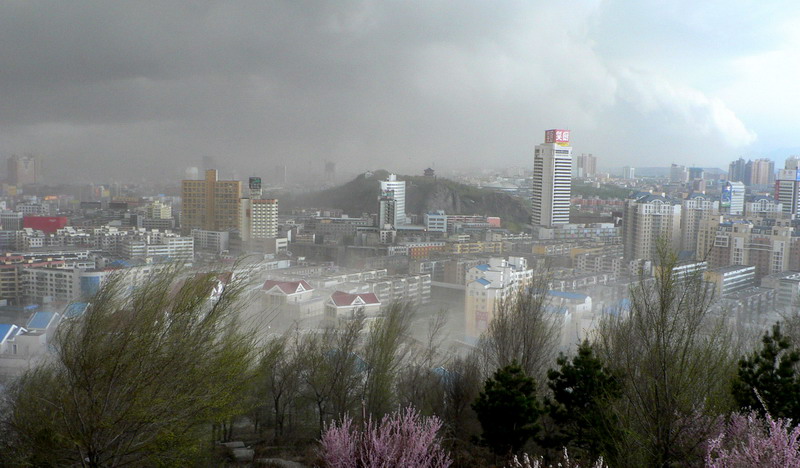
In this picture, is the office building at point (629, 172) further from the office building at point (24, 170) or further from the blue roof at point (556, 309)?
the office building at point (24, 170)

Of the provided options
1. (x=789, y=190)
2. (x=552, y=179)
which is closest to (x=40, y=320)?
(x=552, y=179)

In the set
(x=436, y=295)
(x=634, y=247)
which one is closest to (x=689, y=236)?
(x=634, y=247)

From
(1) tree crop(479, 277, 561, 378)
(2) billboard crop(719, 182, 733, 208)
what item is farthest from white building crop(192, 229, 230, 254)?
(2) billboard crop(719, 182, 733, 208)

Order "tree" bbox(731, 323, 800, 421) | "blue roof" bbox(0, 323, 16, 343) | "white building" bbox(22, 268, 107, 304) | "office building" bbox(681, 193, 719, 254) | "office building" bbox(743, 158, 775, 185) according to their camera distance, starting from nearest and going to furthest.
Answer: "tree" bbox(731, 323, 800, 421) < "blue roof" bbox(0, 323, 16, 343) < "white building" bbox(22, 268, 107, 304) < "office building" bbox(681, 193, 719, 254) < "office building" bbox(743, 158, 775, 185)

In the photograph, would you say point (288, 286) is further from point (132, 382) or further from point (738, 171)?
point (738, 171)

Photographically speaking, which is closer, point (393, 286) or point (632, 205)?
→ point (393, 286)

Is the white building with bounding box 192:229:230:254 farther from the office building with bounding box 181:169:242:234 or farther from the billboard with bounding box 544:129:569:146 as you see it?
the billboard with bounding box 544:129:569:146

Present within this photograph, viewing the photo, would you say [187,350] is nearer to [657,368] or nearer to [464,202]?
[657,368]
